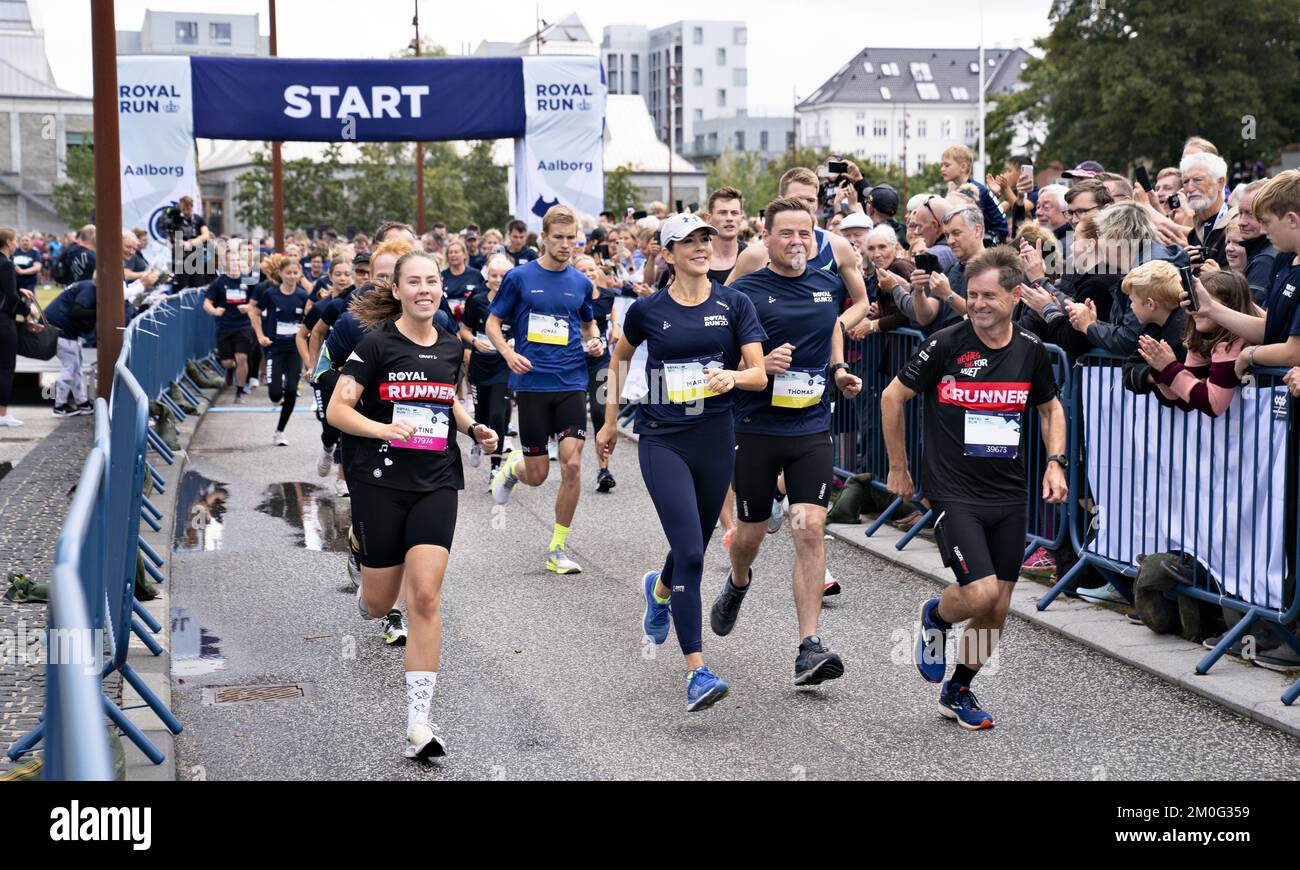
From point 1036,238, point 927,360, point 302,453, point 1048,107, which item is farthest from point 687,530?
point 1048,107

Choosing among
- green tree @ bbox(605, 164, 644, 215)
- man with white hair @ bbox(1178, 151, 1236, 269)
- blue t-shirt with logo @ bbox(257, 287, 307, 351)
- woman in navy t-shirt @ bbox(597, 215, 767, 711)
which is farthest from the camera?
green tree @ bbox(605, 164, 644, 215)

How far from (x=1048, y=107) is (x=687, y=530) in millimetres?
55179

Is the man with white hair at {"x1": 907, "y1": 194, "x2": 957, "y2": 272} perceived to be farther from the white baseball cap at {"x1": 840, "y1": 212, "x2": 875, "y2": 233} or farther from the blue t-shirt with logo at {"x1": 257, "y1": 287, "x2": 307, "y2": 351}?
the blue t-shirt with logo at {"x1": 257, "y1": 287, "x2": 307, "y2": 351}

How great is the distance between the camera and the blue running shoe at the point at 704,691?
636 cm

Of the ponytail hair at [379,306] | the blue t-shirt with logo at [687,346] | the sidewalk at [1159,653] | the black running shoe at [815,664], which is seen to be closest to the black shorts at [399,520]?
the ponytail hair at [379,306]

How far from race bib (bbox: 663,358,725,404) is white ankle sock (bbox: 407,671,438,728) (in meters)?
1.67

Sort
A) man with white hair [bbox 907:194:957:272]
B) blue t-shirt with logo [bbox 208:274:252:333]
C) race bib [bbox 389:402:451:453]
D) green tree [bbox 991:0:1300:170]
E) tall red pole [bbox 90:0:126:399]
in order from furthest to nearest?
green tree [bbox 991:0:1300:170] < blue t-shirt with logo [bbox 208:274:252:333] < tall red pole [bbox 90:0:126:399] < man with white hair [bbox 907:194:957:272] < race bib [bbox 389:402:451:453]

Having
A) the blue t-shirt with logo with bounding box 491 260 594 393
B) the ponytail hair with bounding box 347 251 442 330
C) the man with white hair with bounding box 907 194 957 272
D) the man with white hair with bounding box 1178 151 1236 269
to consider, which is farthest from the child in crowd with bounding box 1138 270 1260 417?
the blue t-shirt with logo with bounding box 491 260 594 393

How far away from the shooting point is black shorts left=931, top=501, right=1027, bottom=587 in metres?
6.23

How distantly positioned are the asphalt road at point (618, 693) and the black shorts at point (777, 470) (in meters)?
0.77

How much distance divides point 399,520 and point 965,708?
2324 mm

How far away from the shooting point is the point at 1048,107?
5859cm

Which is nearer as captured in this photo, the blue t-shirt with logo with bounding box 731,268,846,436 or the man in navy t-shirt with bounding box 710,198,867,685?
the man in navy t-shirt with bounding box 710,198,867,685

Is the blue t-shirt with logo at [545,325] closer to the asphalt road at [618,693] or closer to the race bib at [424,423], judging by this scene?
the asphalt road at [618,693]
